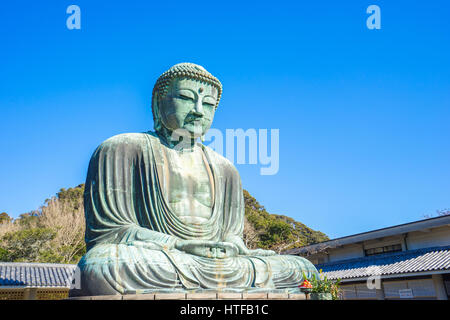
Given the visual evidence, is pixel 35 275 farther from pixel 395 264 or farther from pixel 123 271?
pixel 395 264

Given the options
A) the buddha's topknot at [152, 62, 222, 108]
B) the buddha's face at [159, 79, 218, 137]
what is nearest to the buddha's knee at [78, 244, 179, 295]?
the buddha's face at [159, 79, 218, 137]

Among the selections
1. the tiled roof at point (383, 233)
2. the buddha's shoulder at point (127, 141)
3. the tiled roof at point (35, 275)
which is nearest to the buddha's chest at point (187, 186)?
the buddha's shoulder at point (127, 141)

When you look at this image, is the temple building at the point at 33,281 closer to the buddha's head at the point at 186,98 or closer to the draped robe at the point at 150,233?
the draped robe at the point at 150,233

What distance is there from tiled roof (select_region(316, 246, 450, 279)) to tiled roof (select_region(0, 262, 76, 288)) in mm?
10649

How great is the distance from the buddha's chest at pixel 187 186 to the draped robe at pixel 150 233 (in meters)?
0.11

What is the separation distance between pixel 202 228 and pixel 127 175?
1279 mm

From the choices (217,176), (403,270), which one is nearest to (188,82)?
(217,176)

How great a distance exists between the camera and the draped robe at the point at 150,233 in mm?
4137

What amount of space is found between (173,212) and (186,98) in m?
1.77

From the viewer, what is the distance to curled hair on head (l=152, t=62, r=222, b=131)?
588 centimetres

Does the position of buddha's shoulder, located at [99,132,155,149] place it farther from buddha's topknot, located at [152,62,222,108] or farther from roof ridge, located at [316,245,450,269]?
roof ridge, located at [316,245,450,269]

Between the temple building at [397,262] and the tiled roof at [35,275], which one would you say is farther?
the tiled roof at [35,275]
